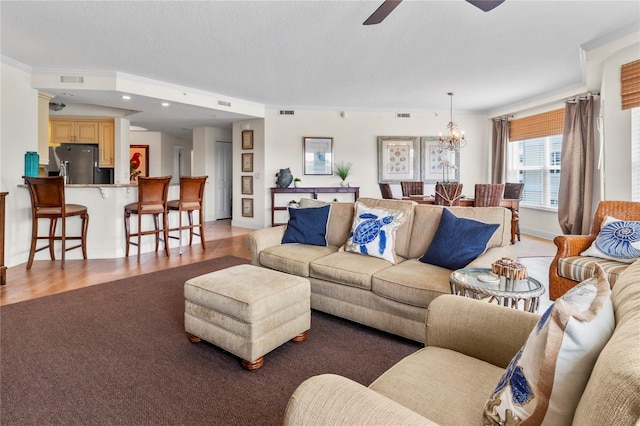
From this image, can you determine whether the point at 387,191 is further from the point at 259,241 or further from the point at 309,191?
the point at 259,241

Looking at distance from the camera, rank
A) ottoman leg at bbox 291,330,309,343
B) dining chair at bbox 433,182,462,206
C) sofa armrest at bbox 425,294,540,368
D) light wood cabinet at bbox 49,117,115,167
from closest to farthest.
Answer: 1. sofa armrest at bbox 425,294,540,368
2. ottoman leg at bbox 291,330,309,343
3. dining chair at bbox 433,182,462,206
4. light wood cabinet at bbox 49,117,115,167

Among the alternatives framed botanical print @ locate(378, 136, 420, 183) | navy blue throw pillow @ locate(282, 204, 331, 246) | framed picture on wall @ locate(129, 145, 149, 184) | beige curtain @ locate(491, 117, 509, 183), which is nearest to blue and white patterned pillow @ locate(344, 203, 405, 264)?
navy blue throw pillow @ locate(282, 204, 331, 246)

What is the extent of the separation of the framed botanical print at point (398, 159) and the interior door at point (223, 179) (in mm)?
3994

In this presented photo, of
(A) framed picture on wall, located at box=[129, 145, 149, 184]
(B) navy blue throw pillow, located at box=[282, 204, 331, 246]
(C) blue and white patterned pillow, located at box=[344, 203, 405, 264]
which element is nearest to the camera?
(C) blue and white patterned pillow, located at box=[344, 203, 405, 264]

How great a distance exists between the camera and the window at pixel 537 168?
6291 millimetres

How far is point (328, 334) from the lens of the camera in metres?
2.53

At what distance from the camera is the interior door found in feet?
29.2

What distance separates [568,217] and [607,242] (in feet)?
10.3

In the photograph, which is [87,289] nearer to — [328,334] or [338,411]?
[328,334]

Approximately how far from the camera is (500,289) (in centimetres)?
184

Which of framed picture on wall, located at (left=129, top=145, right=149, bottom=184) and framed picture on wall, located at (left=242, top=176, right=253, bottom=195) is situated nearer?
framed picture on wall, located at (left=242, top=176, right=253, bottom=195)

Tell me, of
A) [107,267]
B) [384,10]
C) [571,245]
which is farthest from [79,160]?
[571,245]

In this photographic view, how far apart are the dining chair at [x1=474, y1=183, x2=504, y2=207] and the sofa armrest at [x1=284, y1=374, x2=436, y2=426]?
16.4 feet

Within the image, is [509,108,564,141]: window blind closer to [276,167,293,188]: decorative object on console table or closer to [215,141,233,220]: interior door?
[276,167,293,188]: decorative object on console table
